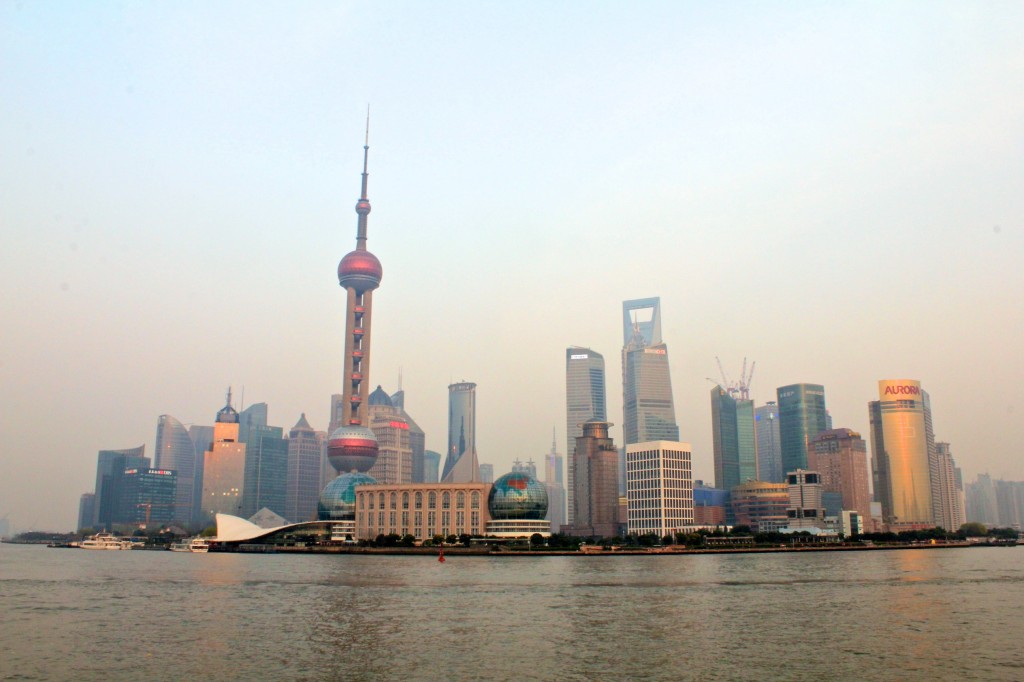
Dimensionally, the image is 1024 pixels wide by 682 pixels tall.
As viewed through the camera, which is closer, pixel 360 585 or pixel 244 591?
pixel 244 591

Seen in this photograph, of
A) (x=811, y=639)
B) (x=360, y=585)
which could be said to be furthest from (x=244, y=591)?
(x=811, y=639)

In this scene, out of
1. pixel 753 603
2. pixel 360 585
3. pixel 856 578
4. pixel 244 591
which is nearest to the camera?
pixel 753 603

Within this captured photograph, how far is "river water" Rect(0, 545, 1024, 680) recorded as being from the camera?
50.7 metres

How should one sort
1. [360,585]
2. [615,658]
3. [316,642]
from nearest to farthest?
[615,658] < [316,642] < [360,585]

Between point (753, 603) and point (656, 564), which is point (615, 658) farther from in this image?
point (656, 564)

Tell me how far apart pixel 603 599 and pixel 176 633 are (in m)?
38.9

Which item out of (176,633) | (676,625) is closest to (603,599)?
(676,625)

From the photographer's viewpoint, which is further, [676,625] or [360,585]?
[360,585]

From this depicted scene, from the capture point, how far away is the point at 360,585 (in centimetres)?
10488

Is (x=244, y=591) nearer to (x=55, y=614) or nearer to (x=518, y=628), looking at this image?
(x=55, y=614)

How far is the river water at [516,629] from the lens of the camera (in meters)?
50.7

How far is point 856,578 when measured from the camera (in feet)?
374

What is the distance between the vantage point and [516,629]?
2574 inches

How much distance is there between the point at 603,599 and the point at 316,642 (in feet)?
113
